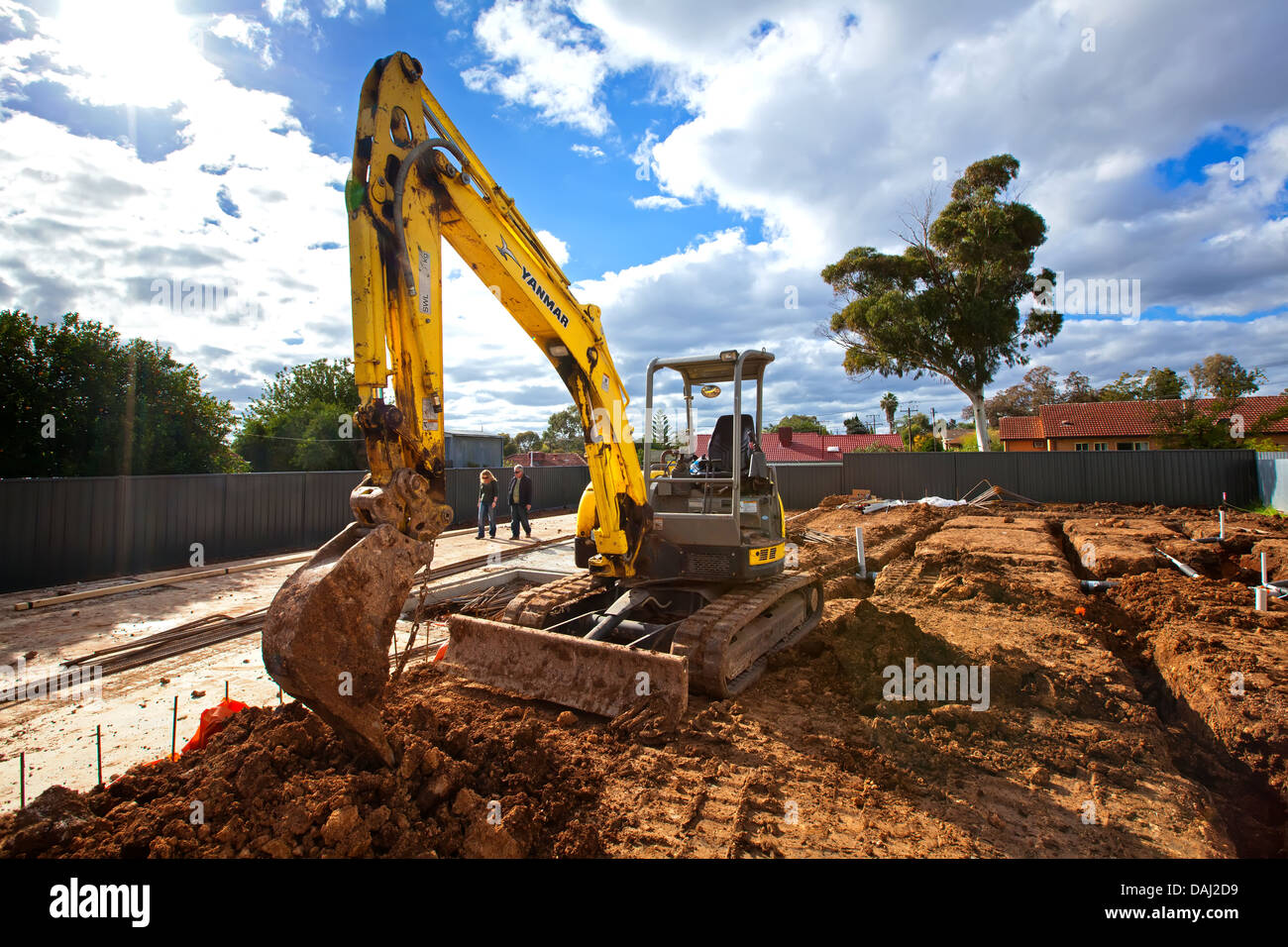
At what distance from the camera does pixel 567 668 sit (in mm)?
4895

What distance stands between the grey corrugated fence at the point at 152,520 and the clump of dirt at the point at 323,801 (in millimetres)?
10344

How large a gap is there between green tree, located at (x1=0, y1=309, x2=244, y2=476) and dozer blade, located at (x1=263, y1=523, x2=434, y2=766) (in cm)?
1486

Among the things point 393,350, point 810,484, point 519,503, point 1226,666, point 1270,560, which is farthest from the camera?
point 810,484

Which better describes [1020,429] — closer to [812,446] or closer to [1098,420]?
[1098,420]

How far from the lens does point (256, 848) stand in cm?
272

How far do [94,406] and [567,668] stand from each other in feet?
49.7

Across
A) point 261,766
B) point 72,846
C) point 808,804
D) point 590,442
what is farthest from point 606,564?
point 72,846

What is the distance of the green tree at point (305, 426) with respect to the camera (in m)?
29.3

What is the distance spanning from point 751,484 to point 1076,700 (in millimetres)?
3128

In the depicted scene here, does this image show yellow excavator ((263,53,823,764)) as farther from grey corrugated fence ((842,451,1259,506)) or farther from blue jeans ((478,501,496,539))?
grey corrugated fence ((842,451,1259,506))

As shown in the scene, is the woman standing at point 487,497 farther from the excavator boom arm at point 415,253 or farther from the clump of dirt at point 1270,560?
the clump of dirt at point 1270,560

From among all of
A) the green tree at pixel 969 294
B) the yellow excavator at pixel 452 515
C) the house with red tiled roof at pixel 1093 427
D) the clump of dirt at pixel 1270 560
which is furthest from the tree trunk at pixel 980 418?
the yellow excavator at pixel 452 515

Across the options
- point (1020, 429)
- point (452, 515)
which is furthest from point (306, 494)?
point (1020, 429)
